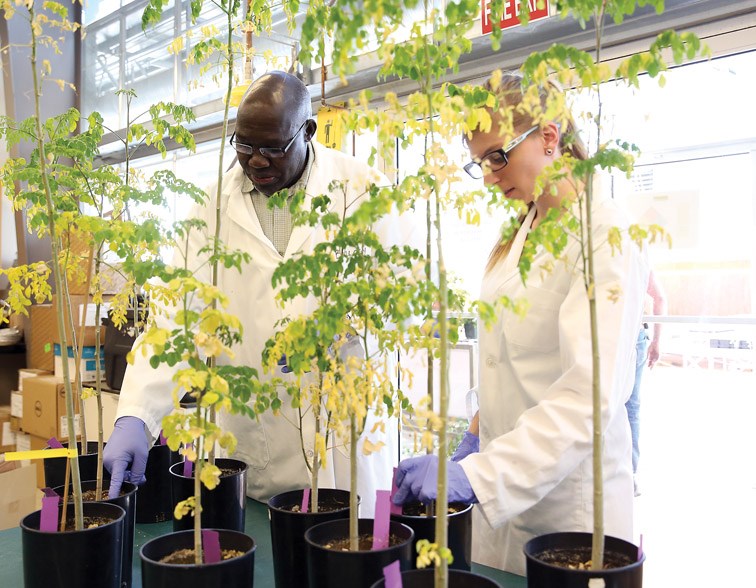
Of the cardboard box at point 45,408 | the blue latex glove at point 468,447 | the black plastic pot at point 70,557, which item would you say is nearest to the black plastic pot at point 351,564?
the black plastic pot at point 70,557

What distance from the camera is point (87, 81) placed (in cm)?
585

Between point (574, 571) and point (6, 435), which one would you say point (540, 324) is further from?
point (6, 435)

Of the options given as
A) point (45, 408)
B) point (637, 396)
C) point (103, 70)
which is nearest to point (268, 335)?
point (637, 396)

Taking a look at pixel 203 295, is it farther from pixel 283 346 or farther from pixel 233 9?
pixel 233 9

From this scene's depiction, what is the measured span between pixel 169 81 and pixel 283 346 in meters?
4.78

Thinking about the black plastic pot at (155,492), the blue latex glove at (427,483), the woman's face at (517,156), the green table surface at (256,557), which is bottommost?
the green table surface at (256,557)

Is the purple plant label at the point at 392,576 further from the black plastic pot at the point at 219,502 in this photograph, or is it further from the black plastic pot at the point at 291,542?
the black plastic pot at the point at 219,502

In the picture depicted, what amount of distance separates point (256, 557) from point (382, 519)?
0.43 m

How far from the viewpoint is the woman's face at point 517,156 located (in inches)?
54.1

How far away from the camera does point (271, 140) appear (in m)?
1.69

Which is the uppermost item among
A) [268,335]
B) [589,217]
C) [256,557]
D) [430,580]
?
[589,217]

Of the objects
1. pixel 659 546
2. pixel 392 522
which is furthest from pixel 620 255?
pixel 659 546

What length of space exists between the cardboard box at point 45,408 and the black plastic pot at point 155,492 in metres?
→ 2.75

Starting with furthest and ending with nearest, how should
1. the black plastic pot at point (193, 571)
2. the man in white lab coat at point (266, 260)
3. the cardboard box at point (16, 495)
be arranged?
the cardboard box at point (16, 495), the man in white lab coat at point (266, 260), the black plastic pot at point (193, 571)
